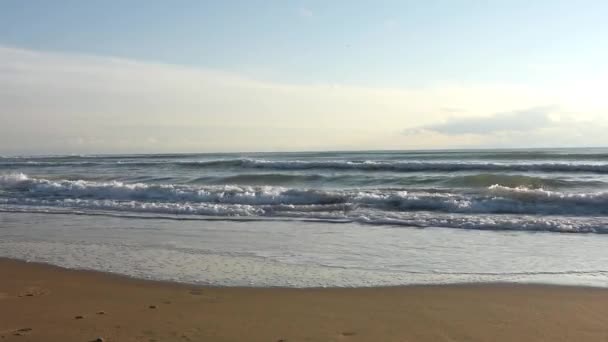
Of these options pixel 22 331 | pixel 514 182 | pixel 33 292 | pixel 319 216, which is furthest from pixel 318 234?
pixel 514 182

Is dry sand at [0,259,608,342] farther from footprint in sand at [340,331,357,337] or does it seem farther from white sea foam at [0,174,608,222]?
white sea foam at [0,174,608,222]

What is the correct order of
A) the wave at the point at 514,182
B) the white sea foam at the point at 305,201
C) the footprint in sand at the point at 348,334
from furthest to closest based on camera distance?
the wave at the point at 514,182, the white sea foam at the point at 305,201, the footprint in sand at the point at 348,334

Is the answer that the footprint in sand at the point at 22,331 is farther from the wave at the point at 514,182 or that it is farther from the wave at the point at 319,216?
the wave at the point at 514,182

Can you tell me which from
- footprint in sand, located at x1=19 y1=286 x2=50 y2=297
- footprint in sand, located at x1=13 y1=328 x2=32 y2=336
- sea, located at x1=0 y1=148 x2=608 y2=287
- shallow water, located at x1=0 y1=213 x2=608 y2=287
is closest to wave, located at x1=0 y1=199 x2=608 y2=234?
sea, located at x1=0 y1=148 x2=608 y2=287

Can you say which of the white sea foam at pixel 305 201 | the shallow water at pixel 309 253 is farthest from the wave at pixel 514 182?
the shallow water at pixel 309 253

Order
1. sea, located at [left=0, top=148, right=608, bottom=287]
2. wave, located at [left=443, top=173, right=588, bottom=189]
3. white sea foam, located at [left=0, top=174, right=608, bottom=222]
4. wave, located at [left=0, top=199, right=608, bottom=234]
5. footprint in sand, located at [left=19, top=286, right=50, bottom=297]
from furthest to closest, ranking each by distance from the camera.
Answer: wave, located at [left=443, top=173, right=588, bottom=189], white sea foam, located at [left=0, top=174, right=608, bottom=222], wave, located at [left=0, top=199, right=608, bottom=234], sea, located at [left=0, top=148, right=608, bottom=287], footprint in sand, located at [left=19, top=286, right=50, bottom=297]

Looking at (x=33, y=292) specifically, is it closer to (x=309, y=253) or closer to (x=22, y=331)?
(x=22, y=331)

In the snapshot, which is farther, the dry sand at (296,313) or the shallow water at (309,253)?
the shallow water at (309,253)

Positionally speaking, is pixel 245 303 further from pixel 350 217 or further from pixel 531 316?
pixel 350 217

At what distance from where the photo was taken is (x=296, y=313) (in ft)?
15.8

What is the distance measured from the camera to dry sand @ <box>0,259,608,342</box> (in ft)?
13.9

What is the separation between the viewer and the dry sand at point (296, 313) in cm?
423

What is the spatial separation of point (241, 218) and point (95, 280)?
18.3ft

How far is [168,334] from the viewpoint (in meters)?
4.20
